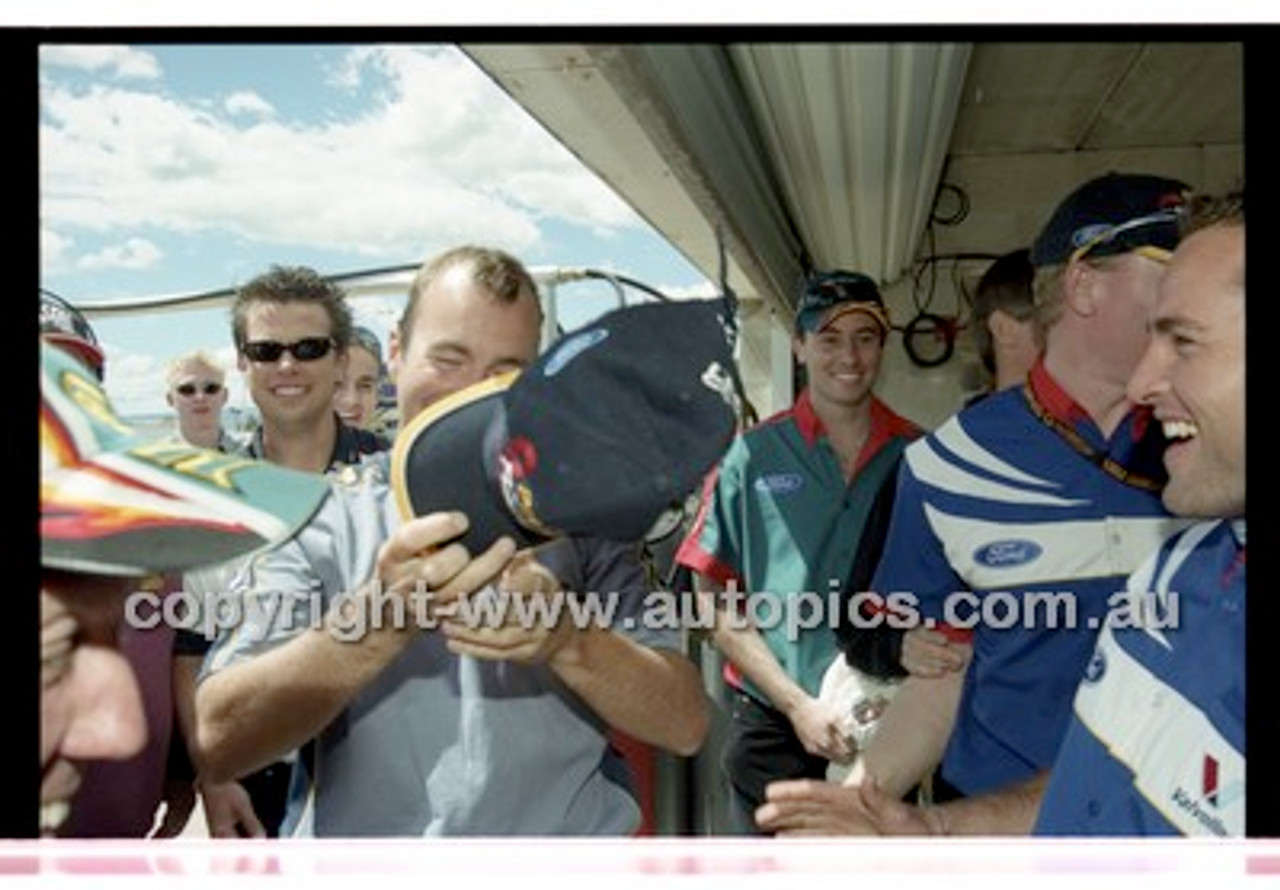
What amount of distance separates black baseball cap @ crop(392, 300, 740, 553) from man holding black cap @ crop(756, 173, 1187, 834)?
0.38 metres

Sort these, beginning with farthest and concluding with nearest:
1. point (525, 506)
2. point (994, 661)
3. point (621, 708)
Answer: point (994, 661) < point (621, 708) < point (525, 506)

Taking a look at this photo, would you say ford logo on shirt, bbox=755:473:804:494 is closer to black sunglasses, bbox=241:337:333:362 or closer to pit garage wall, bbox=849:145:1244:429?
pit garage wall, bbox=849:145:1244:429

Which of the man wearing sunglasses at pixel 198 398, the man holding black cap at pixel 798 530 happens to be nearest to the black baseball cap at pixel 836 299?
the man holding black cap at pixel 798 530

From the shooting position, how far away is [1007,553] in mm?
1974

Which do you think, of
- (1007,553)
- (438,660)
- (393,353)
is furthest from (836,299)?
(438,660)

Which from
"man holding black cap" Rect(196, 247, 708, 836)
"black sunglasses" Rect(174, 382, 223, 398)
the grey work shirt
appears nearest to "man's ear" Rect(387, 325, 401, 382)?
"man holding black cap" Rect(196, 247, 708, 836)

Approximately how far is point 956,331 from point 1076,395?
0.20m

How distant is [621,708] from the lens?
1814 mm

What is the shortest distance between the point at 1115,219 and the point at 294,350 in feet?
3.56

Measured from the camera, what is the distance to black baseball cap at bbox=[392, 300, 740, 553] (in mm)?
1703

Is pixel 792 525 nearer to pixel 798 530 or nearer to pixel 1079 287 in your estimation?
pixel 798 530

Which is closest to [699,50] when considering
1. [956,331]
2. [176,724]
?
[956,331]
